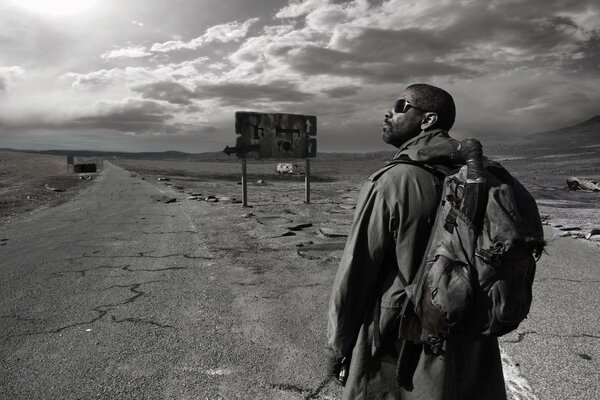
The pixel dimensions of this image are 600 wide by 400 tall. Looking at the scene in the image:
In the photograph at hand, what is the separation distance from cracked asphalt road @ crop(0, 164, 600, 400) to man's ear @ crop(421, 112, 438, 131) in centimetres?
193

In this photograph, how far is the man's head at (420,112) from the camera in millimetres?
1853

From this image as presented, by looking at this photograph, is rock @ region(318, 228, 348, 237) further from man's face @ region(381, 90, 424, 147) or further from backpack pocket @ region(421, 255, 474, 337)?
backpack pocket @ region(421, 255, 474, 337)

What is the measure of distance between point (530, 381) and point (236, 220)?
7.96 m

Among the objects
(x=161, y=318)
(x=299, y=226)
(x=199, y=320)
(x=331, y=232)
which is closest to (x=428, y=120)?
(x=199, y=320)

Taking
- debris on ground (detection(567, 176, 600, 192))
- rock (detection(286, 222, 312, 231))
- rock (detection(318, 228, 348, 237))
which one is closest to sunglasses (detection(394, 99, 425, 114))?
rock (detection(318, 228, 348, 237))

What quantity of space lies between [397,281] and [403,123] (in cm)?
71

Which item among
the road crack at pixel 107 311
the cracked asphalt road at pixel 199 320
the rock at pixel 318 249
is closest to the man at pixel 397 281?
the cracked asphalt road at pixel 199 320

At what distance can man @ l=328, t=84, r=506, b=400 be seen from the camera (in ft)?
5.55

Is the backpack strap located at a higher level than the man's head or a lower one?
lower

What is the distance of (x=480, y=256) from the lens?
1.47m

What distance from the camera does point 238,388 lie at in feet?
9.53

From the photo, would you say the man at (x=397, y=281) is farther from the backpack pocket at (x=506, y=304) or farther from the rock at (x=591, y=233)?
the rock at (x=591, y=233)

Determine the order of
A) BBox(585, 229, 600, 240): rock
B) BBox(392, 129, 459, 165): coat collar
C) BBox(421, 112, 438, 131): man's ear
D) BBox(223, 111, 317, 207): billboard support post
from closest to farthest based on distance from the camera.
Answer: BBox(392, 129, 459, 165): coat collar, BBox(421, 112, 438, 131): man's ear, BBox(585, 229, 600, 240): rock, BBox(223, 111, 317, 207): billboard support post

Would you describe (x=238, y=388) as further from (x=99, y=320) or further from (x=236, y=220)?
(x=236, y=220)
